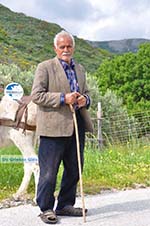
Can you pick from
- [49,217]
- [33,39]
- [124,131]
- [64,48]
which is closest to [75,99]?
[64,48]

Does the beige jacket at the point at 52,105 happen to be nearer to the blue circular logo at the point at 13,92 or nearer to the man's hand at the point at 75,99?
the man's hand at the point at 75,99

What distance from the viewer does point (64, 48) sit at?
19.6 ft

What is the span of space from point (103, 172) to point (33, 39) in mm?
53696

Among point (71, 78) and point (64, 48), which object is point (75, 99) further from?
point (64, 48)

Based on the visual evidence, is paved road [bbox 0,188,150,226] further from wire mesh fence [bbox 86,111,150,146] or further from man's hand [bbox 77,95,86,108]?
wire mesh fence [bbox 86,111,150,146]

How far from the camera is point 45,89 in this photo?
5.92 meters

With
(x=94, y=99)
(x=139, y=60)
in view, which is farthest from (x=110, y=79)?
(x=94, y=99)

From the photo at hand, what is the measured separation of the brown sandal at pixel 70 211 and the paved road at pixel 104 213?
86 millimetres

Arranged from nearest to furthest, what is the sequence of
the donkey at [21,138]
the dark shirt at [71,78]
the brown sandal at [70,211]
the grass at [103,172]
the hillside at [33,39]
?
the dark shirt at [71,78] < the brown sandal at [70,211] < the donkey at [21,138] < the grass at [103,172] < the hillside at [33,39]

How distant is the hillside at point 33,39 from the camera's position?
52625 mm

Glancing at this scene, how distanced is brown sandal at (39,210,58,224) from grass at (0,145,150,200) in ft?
4.60

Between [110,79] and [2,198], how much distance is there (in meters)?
27.9

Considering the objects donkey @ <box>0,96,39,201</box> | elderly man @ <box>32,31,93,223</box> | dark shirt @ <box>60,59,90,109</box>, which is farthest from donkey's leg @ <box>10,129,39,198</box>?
dark shirt @ <box>60,59,90,109</box>

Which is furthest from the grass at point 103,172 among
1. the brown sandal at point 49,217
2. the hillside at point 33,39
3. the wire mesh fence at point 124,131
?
the hillside at point 33,39
